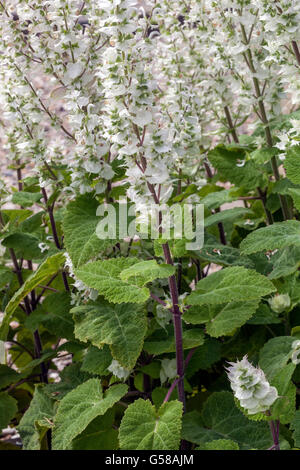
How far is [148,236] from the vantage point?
5.87 ft

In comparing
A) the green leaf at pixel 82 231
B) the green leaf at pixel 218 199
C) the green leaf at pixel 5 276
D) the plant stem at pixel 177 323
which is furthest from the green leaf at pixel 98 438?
the green leaf at pixel 218 199

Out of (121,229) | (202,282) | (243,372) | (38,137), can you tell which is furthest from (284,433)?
(38,137)

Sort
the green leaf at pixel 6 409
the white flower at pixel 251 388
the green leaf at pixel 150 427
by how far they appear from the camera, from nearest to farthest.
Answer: the white flower at pixel 251 388 → the green leaf at pixel 150 427 → the green leaf at pixel 6 409

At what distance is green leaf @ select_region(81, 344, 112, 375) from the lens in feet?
5.78

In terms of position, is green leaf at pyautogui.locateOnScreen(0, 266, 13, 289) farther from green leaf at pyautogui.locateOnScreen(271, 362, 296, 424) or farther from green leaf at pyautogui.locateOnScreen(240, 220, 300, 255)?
green leaf at pyautogui.locateOnScreen(271, 362, 296, 424)

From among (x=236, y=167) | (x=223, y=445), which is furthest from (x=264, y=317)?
Result: (x=236, y=167)

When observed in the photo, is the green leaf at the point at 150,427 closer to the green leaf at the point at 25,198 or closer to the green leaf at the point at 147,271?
the green leaf at the point at 147,271

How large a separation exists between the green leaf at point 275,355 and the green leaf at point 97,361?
455 mm

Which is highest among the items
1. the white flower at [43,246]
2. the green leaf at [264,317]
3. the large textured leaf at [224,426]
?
the white flower at [43,246]

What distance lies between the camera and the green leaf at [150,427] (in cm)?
141

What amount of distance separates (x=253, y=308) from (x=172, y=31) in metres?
1.18

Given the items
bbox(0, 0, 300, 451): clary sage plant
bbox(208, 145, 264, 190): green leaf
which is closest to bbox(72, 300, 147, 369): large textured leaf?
bbox(0, 0, 300, 451): clary sage plant

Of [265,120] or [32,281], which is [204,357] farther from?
[265,120]

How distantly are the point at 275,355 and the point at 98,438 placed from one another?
568 mm
